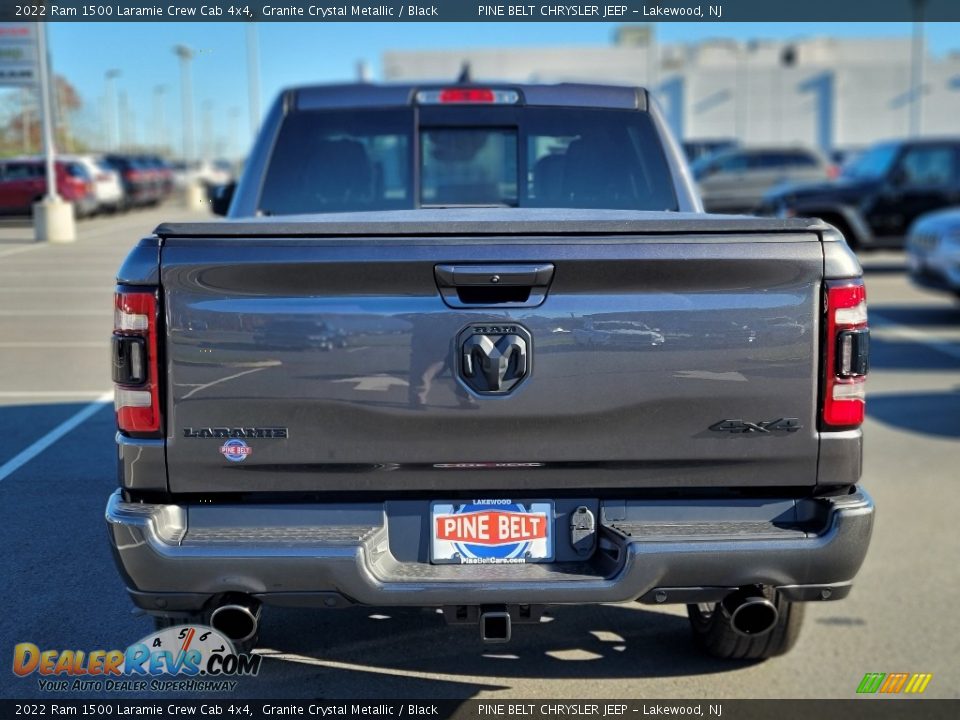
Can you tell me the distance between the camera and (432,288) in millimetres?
3273

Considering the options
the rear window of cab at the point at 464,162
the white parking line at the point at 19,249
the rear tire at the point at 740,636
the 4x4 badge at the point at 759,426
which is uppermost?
the rear window of cab at the point at 464,162

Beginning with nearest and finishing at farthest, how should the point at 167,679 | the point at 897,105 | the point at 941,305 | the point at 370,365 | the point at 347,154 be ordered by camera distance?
the point at 370,365 → the point at 167,679 → the point at 347,154 → the point at 941,305 → the point at 897,105

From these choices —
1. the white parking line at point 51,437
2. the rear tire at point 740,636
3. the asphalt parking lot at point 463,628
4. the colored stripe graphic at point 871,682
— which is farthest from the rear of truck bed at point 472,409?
the white parking line at point 51,437

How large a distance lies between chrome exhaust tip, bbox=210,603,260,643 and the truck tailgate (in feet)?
1.12

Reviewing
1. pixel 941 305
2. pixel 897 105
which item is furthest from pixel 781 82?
pixel 941 305

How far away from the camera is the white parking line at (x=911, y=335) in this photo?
11.5 metres

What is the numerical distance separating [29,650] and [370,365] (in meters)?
1.94

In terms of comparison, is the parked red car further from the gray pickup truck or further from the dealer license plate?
the dealer license plate

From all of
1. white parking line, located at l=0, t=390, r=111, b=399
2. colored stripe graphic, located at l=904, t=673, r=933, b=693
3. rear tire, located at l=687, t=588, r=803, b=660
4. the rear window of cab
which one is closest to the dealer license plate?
rear tire, located at l=687, t=588, r=803, b=660

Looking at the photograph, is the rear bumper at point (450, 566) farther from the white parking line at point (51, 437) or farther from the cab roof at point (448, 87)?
the white parking line at point (51, 437)

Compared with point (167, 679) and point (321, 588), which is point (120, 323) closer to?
point (321, 588)

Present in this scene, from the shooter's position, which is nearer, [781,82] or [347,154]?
[347,154]

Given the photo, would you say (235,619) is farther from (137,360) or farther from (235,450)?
(137,360)

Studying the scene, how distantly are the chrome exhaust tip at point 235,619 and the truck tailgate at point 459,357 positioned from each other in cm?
34
